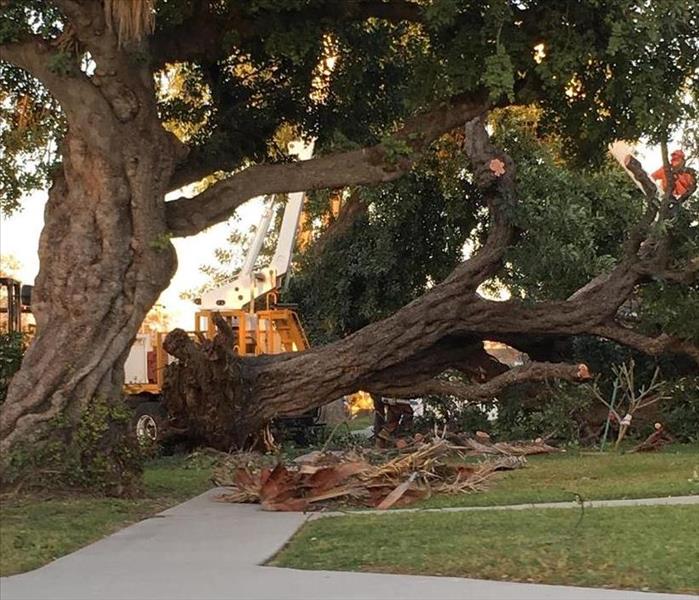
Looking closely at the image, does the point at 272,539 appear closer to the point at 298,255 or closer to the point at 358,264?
the point at 358,264

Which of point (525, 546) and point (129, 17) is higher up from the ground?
point (129, 17)

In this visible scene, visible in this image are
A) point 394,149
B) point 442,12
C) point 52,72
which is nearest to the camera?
point 52,72

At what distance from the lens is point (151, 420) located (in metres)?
17.8

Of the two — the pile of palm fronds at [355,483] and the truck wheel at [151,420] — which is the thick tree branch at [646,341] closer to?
the pile of palm fronds at [355,483]

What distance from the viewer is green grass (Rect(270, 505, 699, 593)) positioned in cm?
640

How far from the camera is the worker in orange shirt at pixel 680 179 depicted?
16.6 metres

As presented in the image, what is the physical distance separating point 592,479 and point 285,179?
5.03 meters

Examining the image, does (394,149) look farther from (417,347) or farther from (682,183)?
(682,183)

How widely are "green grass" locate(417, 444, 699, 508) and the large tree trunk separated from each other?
375cm

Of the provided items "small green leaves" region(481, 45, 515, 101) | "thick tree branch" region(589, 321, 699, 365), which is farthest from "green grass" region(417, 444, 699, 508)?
"small green leaves" region(481, 45, 515, 101)

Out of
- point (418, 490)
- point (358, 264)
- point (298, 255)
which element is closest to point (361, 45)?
point (418, 490)

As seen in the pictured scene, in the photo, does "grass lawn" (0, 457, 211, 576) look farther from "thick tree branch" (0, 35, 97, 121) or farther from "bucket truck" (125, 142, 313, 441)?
"bucket truck" (125, 142, 313, 441)

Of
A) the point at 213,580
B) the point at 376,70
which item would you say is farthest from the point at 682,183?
the point at 213,580

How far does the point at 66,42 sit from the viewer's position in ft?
35.8
